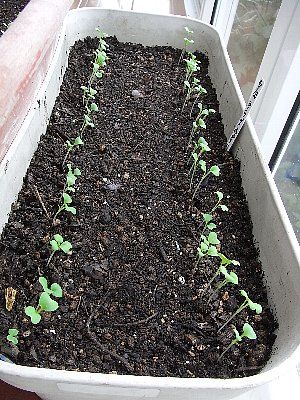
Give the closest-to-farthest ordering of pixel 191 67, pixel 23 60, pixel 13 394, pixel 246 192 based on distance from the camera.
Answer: pixel 13 394 < pixel 23 60 < pixel 246 192 < pixel 191 67

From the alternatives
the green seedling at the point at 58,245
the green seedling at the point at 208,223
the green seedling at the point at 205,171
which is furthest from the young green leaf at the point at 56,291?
the green seedling at the point at 205,171

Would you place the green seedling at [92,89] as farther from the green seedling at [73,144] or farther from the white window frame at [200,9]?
the white window frame at [200,9]

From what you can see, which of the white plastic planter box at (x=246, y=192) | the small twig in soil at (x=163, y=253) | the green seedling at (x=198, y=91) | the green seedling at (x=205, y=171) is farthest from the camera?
the green seedling at (x=198, y=91)

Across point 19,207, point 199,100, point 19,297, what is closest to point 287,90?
point 199,100

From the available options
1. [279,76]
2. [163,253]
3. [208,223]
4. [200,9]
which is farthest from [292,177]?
Result: [200,9]

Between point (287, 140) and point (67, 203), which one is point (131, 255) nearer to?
point (67, 203)

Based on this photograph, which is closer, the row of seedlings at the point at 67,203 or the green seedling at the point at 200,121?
the row of seedlings at the point at 67,203

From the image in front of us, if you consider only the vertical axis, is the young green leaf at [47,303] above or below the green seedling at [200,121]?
above

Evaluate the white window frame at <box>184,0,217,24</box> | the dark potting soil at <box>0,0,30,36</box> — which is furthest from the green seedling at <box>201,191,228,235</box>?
the white window frame at <box>184,0,217,24</box>

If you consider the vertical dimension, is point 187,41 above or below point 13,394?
above

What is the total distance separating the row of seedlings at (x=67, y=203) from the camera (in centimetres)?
69

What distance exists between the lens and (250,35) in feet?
5.38

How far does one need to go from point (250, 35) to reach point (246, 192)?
0.81m

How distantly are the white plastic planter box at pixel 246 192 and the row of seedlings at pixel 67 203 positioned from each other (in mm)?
97
